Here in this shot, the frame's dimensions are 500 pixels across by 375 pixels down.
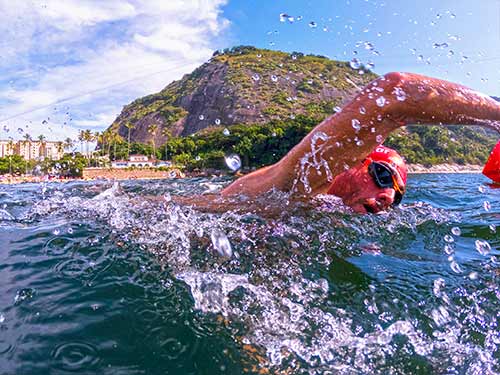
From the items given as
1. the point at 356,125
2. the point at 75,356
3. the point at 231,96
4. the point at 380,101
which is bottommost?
the point at 75,356

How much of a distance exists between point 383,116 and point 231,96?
5622 inches

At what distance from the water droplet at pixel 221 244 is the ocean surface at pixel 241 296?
11 millimetres

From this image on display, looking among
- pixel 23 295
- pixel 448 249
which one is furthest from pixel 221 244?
pixel 448 249

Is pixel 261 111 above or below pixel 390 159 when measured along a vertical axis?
above

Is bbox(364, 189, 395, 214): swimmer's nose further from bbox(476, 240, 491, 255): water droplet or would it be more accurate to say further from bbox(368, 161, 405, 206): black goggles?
bbox(476, 240, 491, 255): water droplet

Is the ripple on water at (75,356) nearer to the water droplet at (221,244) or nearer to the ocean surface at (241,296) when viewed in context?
the ocean surface at (241,296)

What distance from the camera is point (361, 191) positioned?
4.37 metres

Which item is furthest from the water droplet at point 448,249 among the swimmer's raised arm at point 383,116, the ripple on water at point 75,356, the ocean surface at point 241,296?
the ripple on water at point 75,356

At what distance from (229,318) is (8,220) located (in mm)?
4069

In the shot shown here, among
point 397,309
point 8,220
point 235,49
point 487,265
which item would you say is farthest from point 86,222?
point 235,49

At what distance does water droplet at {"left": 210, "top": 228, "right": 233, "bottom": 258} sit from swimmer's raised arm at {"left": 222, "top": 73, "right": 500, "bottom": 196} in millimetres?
940

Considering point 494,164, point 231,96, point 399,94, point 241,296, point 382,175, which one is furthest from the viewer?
point 231,96

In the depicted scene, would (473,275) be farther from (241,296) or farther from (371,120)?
(241,296)

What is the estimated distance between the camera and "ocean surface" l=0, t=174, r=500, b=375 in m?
2.18
